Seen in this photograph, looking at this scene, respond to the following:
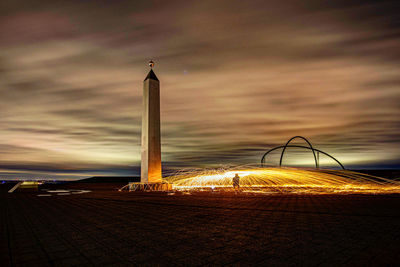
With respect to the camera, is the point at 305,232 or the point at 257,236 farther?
the point at 305,232

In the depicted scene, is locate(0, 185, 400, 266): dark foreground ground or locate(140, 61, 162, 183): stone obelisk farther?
locate(140, 61, 162, 183): stone obelisk

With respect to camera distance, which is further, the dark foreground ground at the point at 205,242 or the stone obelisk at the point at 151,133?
the stone obelisk at the point at 151,133

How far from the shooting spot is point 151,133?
31234mm

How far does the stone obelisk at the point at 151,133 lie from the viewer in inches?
1216

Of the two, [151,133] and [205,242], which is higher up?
[151,133]

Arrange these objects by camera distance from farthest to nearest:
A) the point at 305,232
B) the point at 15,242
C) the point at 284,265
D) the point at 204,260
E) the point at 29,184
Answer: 1. the point at 29,184
2. the point at 305,232
3. the point at 15,242
4. the point at 204,260
5. the point at 284,265

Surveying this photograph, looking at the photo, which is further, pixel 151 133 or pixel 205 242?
pixel 151 133

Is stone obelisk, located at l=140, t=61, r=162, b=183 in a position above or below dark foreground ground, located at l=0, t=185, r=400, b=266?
above

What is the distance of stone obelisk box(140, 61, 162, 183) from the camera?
1216 inches

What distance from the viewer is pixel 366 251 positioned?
16.8 feet

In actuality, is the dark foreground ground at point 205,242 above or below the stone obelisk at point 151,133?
below

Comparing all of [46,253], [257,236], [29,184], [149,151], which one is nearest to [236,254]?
[257,236]

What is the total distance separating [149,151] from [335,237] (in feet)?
85.8

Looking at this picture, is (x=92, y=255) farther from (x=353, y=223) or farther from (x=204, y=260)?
(x=353, y=223)
